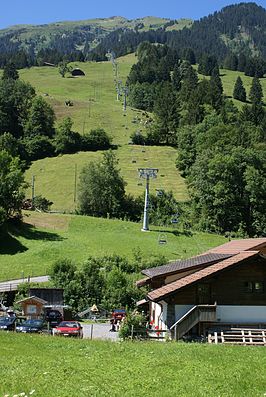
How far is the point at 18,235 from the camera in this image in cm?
7081

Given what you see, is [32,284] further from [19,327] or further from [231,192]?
[231,192]

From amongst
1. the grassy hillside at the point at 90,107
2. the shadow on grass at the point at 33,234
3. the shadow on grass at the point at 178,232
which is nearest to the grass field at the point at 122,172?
the grassy hillside at the point at 90,107

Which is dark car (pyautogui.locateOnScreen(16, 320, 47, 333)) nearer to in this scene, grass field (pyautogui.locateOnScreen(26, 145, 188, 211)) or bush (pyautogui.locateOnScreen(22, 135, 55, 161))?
grass field (pyautogui.locateOnScreen(26, 145, 188, 211))

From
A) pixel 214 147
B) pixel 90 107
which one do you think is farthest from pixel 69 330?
pixel 90 107

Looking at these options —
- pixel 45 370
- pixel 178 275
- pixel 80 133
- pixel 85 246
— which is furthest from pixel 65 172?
pixel 45 370

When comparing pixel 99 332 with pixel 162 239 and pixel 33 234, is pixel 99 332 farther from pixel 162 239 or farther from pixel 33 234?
pixel 33 234

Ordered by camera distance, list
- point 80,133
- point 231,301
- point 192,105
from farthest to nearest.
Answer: point 192,105 → point 80,133 → point 231,301

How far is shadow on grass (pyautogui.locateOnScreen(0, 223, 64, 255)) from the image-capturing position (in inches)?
2608

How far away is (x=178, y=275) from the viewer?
36.1m


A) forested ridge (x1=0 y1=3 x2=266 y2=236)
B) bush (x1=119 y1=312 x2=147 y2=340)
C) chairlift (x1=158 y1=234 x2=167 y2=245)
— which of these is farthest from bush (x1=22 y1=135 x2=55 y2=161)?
bush (x1=119 y1=312 x2=147 y2=340)

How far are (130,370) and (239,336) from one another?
1260 cm

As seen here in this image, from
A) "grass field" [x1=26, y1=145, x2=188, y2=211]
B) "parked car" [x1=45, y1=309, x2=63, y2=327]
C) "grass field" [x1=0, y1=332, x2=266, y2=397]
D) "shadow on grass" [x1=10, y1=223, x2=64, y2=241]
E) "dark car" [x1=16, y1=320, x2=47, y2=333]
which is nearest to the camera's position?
"grass field" [x1=0, y1=332, x2=266, y2=397]

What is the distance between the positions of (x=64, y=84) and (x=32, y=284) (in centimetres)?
15410

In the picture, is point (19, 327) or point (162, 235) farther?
point (162, 235)
